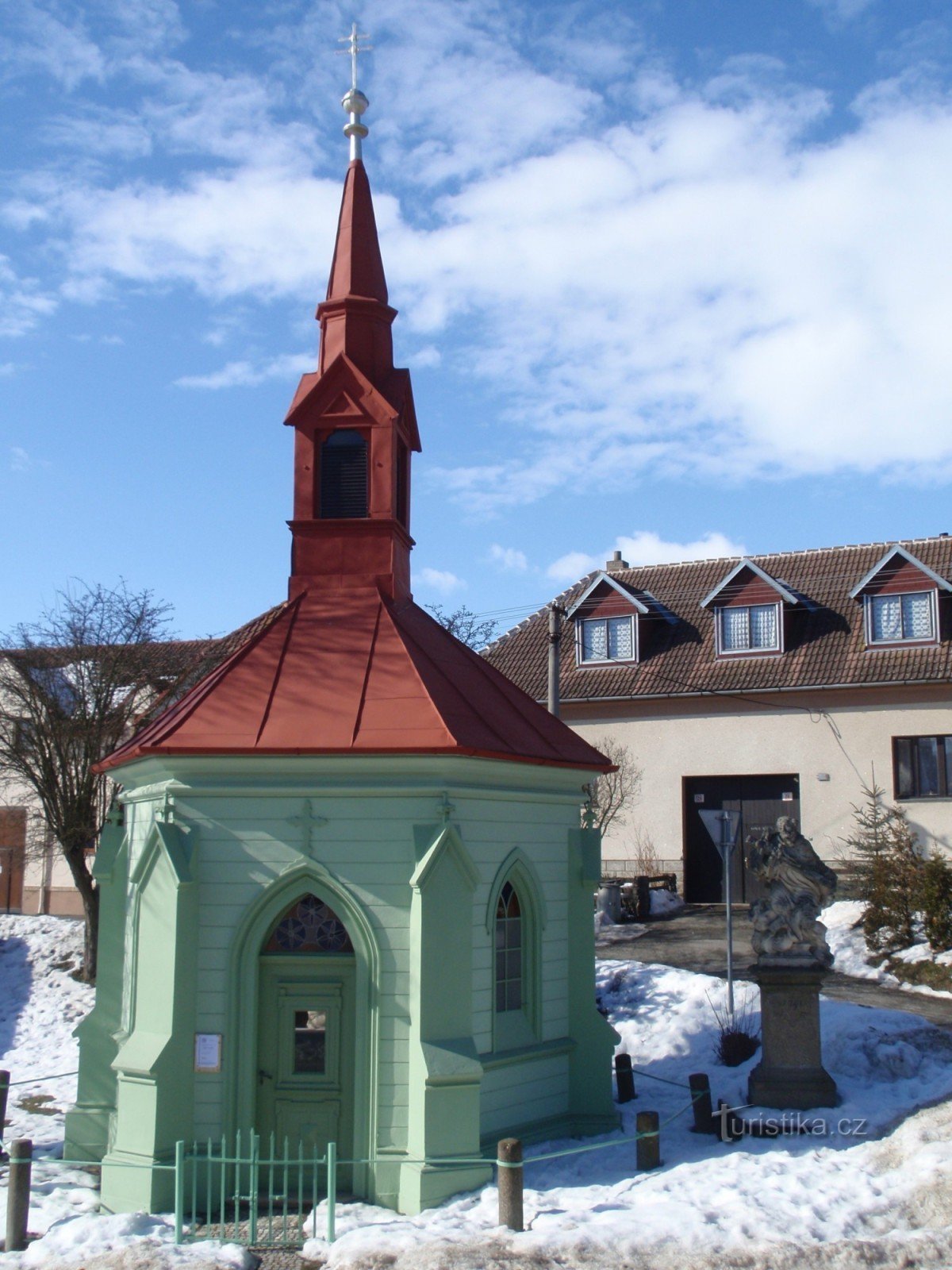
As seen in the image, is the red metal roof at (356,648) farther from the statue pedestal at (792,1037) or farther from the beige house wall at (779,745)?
the beige house wall at (779,745)

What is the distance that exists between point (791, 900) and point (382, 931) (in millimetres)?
4595

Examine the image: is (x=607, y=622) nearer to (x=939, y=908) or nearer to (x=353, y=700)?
(x=939, y=908)

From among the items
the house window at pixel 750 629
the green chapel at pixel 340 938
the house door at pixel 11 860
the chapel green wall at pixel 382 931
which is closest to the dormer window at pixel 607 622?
the house window at pixel 750 629

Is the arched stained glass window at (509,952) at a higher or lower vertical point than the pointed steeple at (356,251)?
lower

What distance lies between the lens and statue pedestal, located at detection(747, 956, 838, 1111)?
12.6m

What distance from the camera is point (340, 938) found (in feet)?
37.9

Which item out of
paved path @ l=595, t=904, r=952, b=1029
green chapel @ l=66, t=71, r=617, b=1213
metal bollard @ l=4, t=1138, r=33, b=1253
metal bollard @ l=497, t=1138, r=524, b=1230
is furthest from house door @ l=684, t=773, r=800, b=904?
metal bollard @ l=4, t=1138, r=33, b=1253

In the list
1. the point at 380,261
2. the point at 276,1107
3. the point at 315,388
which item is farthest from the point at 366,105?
the point at 276,1107

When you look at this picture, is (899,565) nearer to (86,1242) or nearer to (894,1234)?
(894,1234)

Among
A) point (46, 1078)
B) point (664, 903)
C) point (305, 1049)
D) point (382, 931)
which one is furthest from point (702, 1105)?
point (664, 903)

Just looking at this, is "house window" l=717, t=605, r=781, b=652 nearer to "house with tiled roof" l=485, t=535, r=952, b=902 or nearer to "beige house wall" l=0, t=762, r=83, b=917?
"house with tiled roof" l=485, t=535, r=952, b=902

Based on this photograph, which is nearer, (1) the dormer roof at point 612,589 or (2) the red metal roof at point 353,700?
(2) the red metal roof at point 353,700

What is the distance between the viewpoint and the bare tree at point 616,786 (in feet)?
91.2

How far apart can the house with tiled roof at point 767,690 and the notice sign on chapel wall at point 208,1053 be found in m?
18.6
